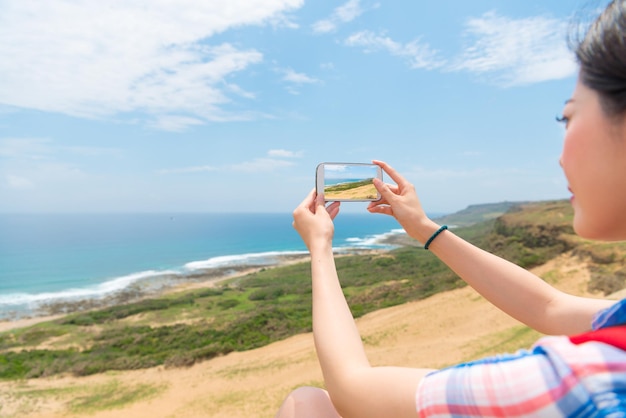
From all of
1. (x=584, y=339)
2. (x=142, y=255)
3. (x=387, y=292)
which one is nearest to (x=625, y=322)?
(x=584, y=339)

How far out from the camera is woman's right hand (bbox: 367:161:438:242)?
1.71 metres

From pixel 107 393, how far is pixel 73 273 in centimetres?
4474

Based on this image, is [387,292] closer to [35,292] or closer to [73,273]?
[35,292]

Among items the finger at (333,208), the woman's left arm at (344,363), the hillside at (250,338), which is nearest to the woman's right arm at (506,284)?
the finger at (333,208)

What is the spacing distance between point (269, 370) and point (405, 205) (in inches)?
493

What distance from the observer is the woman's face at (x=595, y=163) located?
839mm

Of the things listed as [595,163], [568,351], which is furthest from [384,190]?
[568,351]

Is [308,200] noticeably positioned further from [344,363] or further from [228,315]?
[228,315]

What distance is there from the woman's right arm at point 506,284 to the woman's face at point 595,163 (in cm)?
61

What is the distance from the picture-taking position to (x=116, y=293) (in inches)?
1481

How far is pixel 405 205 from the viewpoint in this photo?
1.75 metres

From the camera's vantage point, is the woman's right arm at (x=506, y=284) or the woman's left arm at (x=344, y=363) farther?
the woman's right arm at (x=506, y=284)

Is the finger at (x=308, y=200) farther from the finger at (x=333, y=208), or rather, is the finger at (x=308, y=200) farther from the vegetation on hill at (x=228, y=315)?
the vegetation on hill at (x=228, y=315)

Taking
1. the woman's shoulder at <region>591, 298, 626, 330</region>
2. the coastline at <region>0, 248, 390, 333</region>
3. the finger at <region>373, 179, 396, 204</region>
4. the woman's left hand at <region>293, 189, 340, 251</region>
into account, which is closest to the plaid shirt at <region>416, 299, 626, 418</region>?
the woman's shoulder at <region>591, 298, 626, 330</region>
